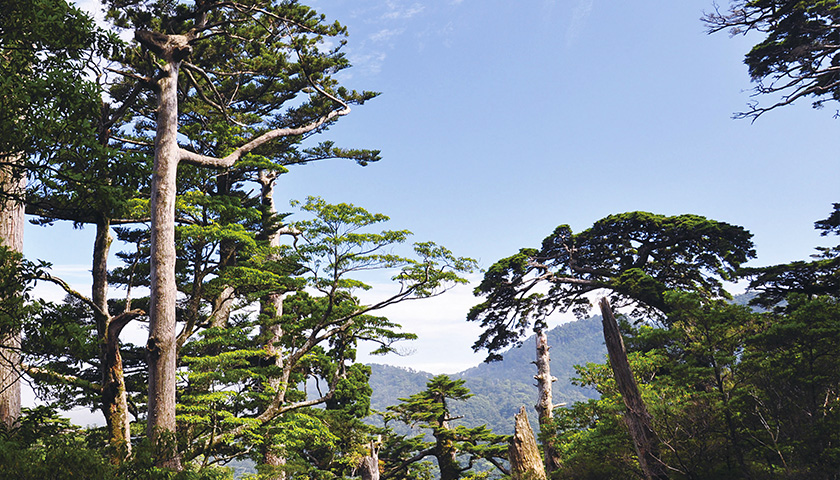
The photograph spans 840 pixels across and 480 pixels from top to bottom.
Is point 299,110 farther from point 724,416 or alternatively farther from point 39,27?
point 724,416

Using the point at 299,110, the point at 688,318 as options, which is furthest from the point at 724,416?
the point at 299,110

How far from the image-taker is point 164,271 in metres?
8.38

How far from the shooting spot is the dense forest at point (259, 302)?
16.8 ft

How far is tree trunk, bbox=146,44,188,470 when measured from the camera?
785 centimetres

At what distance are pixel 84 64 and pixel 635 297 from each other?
55.9ft

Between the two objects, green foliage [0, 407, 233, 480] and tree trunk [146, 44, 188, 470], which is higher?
tree trunk [146, 44, 188, 470]

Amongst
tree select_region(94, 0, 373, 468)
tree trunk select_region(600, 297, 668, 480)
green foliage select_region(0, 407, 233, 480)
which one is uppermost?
tree select_region(94, 0, 373, 468)

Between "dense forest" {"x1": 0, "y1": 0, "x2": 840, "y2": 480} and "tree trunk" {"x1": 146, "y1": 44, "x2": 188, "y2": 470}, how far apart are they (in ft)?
0.12

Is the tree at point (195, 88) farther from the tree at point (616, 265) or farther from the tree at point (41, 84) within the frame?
the tree at point (616, 265)

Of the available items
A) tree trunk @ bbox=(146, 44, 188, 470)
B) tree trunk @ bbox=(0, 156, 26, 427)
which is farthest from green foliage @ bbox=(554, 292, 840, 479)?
tree trunk @ bbox=(0, 156, 26, 427)

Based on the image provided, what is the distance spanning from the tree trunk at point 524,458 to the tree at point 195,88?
23.6 feet

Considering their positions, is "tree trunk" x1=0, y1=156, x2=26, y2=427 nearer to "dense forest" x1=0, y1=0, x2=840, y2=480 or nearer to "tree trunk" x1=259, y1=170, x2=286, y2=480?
"dense forest" x1=0, y1=0, x2=840, y2=480

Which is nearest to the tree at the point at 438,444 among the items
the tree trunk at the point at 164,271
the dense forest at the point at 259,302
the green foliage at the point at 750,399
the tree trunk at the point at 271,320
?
the dense forest at the point at 259,302

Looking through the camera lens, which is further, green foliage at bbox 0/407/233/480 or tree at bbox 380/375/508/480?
tree at bbox 380/375/508/480
